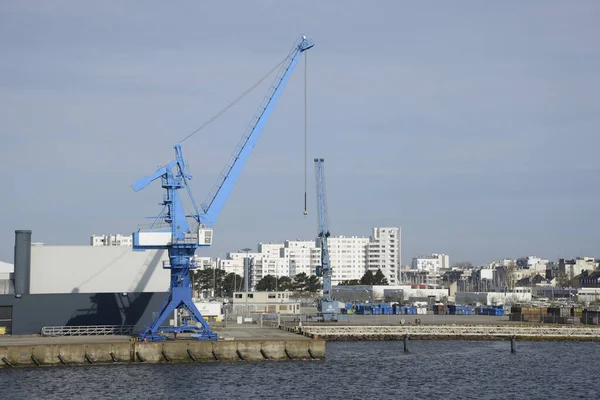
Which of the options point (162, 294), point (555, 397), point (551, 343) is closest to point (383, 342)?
point (551, 343)

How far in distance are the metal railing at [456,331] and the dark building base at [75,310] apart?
747 inches

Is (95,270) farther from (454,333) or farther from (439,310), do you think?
(439,310)

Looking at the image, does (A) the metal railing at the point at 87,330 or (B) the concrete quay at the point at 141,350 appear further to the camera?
(A) the metal railing at the point at 87,330

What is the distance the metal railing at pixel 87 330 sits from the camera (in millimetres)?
68375

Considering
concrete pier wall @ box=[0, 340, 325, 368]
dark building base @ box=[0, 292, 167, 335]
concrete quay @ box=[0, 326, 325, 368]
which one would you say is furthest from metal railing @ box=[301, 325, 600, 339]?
concrete quay @ box=[0, 326, 325, 368]

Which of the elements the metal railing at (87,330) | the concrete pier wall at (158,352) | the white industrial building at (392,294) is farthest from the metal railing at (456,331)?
the white industrial building at (392,294)

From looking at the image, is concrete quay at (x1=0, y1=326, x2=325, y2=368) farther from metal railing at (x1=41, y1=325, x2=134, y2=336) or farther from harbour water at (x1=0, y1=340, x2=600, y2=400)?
metal railing at (x1=41, y1=325, x2=134, y2=336)

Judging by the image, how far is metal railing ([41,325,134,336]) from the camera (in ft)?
224

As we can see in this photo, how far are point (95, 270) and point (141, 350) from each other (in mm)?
14618

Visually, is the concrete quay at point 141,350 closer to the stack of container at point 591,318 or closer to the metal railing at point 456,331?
the metal railing at point 456,331

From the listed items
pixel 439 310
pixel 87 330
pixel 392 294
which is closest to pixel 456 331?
pixel 87 330

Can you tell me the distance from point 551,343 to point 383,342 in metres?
16.4

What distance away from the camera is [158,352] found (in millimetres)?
60188

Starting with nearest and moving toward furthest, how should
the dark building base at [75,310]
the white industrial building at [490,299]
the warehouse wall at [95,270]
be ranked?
the dark building base at [75,310] < the warehouse wall at [95,270] < the white industrial building at [490,299]
